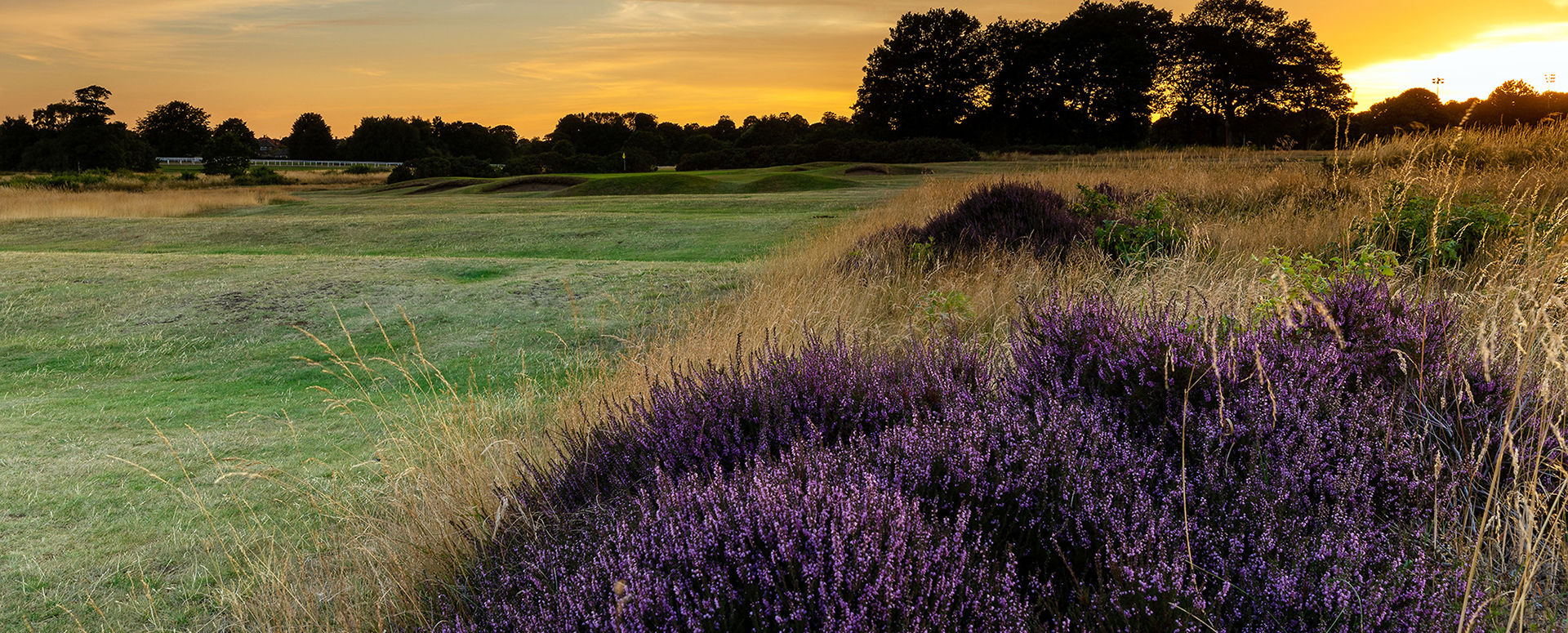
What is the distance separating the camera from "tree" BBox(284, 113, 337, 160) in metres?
101

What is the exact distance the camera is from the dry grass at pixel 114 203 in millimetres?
23156

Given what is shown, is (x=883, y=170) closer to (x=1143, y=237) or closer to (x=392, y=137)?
(x=1143, y=237)

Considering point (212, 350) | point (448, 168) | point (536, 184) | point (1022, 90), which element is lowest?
point (212, 350)

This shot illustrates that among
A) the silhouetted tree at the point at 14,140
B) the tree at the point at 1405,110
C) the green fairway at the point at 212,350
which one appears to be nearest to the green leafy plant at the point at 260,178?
the silhouetted tree at the point at 14,140

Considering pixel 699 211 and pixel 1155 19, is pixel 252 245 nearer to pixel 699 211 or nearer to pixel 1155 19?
pixel 699 211

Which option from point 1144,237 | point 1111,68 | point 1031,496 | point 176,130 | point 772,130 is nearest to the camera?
point 1031,496

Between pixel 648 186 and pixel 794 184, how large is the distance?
5594 mm

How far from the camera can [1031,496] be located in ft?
6.90

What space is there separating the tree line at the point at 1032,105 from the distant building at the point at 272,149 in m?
40.7

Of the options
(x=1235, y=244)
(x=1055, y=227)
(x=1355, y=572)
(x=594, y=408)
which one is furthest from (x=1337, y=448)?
(x=1055, y=227)

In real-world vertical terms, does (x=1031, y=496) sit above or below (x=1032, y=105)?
below

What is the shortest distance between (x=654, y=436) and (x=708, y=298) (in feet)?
17.7

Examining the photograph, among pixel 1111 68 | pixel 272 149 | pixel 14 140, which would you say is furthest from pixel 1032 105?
pixel 272 149

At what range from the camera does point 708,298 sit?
8.20 m
